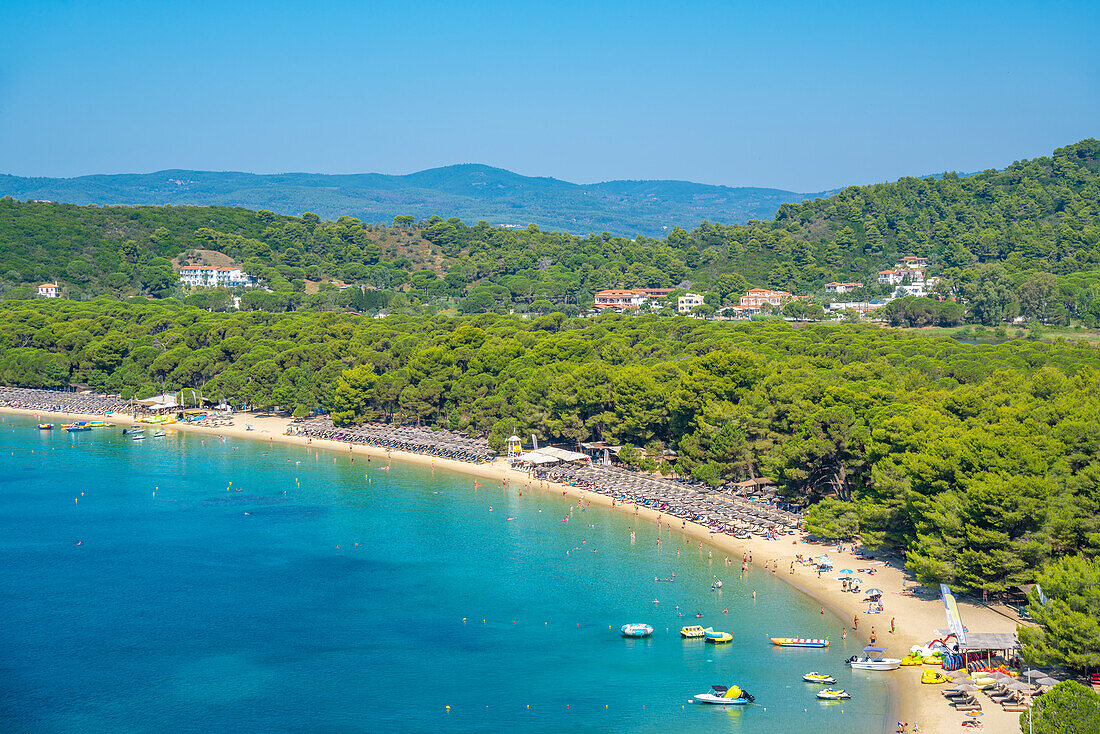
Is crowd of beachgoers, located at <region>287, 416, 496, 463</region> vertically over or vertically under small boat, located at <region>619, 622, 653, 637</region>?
over

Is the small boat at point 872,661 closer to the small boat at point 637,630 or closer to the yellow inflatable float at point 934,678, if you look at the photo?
the yellow inflatable float at point 934,678

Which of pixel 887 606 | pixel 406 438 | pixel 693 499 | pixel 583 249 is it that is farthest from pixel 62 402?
pixel 583 249

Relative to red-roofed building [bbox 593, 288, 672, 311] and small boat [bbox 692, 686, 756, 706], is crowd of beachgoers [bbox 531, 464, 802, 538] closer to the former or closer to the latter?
small boat [bbox 692, 686, 756, 706]

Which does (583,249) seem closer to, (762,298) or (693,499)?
(762,298)

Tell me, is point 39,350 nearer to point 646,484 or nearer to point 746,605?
point 646,484

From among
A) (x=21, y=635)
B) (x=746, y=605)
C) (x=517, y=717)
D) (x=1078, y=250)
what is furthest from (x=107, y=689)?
(x=1078, y=250)

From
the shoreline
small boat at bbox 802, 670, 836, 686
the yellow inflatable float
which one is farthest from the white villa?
small boat at bbox 802, 670, 836, 686
